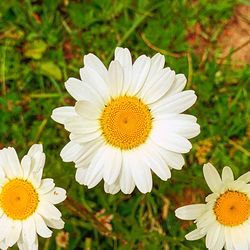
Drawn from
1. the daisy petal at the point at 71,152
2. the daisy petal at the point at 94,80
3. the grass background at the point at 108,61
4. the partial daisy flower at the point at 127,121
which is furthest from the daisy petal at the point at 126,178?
the grass background at the point at 108,61

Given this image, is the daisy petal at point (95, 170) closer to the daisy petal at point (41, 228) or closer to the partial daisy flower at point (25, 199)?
the partial daisy flower at point (25, 199)

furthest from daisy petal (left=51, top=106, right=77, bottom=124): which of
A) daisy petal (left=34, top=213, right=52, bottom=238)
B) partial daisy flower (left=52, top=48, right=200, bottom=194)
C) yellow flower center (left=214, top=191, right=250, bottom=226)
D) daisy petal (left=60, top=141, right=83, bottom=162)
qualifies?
→ yellow flower center (left=214, top=191, right=250, bottom=226)

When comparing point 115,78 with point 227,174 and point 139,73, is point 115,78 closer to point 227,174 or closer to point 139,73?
point 139,73

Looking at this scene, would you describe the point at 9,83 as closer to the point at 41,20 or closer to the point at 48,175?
the point at 41,20

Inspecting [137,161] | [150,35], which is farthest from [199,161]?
[137,161]

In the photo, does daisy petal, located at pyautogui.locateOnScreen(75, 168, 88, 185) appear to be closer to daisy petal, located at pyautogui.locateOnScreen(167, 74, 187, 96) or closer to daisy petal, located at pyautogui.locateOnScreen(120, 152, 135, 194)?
daisy petal, located at pyautogui.locateOnScreen(120, 152, 135, 194)

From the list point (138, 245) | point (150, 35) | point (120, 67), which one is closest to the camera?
point (120, 67)
